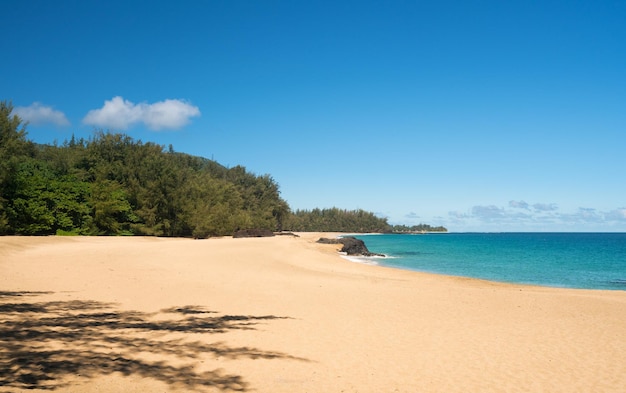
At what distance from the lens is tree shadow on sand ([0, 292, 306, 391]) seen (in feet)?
21.9

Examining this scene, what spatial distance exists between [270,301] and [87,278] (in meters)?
9.20

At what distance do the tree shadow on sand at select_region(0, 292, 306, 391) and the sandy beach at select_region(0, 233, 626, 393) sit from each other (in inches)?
1.3

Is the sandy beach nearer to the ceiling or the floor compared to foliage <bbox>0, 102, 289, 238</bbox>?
nearer to the floor

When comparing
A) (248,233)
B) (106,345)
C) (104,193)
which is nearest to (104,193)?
(104,193)

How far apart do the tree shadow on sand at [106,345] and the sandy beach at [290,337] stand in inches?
1.3

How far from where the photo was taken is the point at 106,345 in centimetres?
845

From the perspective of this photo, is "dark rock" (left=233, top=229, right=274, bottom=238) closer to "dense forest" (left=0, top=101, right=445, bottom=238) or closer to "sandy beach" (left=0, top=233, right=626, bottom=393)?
"dense forest" (left=0, top=101, right=445, bottom=238)

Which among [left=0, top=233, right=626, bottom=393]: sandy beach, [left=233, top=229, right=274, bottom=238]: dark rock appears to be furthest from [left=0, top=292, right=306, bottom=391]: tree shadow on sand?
[left=233, top=229, right=274, bottom=238]: dark rock

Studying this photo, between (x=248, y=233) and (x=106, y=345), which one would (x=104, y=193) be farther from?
(x=106, y=345)

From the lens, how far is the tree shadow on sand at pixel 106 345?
6684mm

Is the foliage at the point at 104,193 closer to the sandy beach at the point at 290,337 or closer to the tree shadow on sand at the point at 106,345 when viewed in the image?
the sandy beach at the point at 290,337

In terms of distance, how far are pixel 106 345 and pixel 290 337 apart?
4180mm

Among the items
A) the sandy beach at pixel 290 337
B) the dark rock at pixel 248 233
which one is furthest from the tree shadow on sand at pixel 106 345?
the dark rock at pixel 248 233

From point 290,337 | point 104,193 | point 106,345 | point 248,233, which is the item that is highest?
point 104,193
